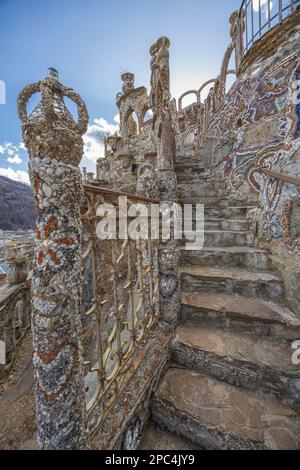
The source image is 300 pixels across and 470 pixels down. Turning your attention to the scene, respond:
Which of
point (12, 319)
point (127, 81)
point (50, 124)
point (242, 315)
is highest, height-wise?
point (127, 81)

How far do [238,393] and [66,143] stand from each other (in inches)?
85.3

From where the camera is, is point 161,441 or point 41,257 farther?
point 161,441

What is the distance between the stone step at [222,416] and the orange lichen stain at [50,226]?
62.3 inches

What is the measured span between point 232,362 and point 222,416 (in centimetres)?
38

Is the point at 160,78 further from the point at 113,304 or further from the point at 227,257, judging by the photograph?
the point at 113,304

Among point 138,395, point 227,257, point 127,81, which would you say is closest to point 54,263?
point 138,395

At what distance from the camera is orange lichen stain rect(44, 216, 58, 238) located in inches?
30.5

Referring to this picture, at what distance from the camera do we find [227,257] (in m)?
2.56

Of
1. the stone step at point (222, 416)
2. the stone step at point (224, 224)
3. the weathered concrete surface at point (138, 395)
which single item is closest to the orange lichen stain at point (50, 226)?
the weathered concrete surface at point (138, 395)

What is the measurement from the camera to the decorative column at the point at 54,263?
0.74 meters

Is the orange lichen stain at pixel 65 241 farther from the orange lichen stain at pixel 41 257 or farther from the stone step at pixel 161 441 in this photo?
the stone step at pixel 161 441

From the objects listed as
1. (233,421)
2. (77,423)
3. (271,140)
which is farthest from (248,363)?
(271,140)

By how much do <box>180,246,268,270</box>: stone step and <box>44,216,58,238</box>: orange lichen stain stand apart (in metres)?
2.19
